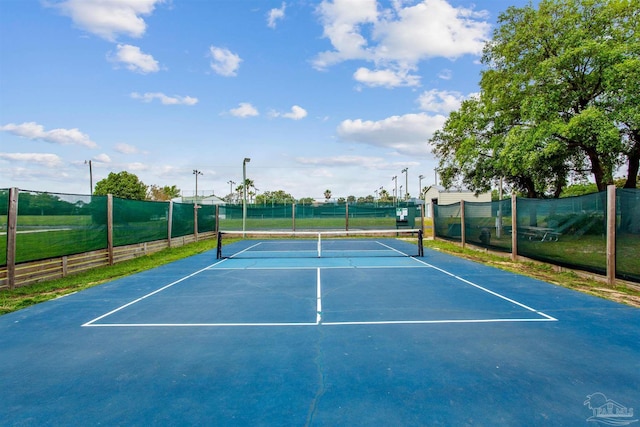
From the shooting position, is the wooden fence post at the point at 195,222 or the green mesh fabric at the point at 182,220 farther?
the wooden fence post at the point at 195,222

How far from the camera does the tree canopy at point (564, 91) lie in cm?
1425

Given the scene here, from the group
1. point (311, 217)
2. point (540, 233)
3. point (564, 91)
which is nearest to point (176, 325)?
point (540, 233)

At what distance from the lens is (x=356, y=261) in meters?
12.2

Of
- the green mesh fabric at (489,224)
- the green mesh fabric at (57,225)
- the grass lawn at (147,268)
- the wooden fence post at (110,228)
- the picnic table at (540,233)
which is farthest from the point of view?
the green mesh fabric at (489,224)

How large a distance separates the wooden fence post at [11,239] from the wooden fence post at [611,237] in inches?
519

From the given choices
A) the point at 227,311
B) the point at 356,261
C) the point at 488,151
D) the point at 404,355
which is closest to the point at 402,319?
the point at 404,355

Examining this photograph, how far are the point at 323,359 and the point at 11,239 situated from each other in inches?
308

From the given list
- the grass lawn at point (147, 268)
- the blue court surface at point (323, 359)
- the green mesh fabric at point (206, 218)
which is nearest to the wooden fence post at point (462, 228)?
the grass lawn at point (147, 268)

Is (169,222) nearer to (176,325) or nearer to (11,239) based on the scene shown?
(11,239)

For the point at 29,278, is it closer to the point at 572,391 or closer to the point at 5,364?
the point at 5,364

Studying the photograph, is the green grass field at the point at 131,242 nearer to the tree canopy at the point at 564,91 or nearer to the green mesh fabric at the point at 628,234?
the green mesh fabric at the point at 628,234

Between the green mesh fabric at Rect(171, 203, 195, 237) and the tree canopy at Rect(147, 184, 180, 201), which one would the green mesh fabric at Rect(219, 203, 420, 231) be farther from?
the tree canopy at Rect(147, 184, 180, 201)

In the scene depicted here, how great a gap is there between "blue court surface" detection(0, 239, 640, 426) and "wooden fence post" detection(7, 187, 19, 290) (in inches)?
65.3

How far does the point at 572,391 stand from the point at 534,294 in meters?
4.45
